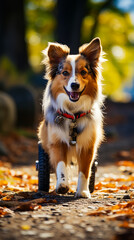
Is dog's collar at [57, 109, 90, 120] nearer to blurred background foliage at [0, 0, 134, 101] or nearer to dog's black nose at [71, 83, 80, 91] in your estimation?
dog's black nose at [71, 83, 80, 91]

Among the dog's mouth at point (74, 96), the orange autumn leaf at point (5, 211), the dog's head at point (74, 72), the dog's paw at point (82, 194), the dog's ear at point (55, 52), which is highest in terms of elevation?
the dog's ear at point (55, 52)

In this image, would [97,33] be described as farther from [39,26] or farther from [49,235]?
[49,235]

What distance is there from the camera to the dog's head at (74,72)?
4.98 metres

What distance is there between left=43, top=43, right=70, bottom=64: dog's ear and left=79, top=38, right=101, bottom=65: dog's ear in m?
0.27

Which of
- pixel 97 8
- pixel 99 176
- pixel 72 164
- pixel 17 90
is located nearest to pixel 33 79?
pixel 17 90

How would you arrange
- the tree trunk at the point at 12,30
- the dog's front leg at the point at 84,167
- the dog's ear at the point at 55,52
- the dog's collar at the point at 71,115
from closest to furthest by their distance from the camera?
the dog's front leg at the point at 84,167 < the dog's collar at the point at 71,115 < the dog's ear at the point at 55,52 < the tree trunk at the point at 12,30

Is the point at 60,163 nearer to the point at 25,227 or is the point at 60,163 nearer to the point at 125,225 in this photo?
the point at 25,227

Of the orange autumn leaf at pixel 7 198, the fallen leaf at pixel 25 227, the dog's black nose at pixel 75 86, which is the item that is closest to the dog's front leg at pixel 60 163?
the orange autumn leaf at pixel 7 198

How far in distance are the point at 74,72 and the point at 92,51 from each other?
1.91 feet

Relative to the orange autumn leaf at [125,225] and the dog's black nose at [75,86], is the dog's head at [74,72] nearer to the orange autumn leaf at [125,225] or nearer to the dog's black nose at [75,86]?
the dog's black nose at [75,86]

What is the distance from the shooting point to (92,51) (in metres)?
5.33

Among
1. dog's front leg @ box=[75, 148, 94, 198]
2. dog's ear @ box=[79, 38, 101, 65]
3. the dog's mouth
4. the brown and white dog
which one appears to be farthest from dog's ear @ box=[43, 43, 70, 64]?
dog's front leg @ box=[75, 148, 94, 198]

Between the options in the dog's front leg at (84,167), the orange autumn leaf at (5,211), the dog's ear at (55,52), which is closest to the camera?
A: the orange autumn leaf at (5,211)

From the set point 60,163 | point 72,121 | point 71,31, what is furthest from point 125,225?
point 71,31
